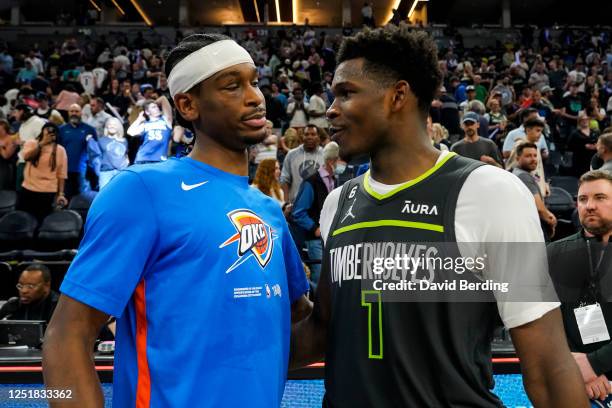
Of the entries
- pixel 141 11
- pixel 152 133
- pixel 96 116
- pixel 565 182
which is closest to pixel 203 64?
→ pixel 152 133

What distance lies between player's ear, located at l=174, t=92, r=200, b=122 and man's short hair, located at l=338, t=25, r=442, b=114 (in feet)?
1.63

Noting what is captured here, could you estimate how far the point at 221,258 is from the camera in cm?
182

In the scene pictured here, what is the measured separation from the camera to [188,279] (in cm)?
178

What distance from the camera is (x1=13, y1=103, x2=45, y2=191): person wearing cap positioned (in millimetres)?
9102

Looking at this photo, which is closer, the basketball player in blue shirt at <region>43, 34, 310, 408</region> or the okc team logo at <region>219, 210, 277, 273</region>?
the basketball player in blue shirt at <region>43, 34, 310, 408</region>

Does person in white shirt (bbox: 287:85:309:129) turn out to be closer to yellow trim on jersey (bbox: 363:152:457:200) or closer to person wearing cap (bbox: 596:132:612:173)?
person wearing cap (bbox: 596:132:612:173)

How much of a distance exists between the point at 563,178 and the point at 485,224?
818 cm

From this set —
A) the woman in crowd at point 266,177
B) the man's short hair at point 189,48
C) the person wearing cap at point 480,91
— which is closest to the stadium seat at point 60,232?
the woman in crowd at point 266,177

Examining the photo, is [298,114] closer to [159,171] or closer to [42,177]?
[42,177]

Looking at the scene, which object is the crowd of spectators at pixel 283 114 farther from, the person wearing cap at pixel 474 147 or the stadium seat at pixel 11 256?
the stadium seat at pixel 11 256

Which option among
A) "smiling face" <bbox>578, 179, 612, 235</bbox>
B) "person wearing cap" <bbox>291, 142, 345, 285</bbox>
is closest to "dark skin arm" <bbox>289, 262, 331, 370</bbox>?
"smiling face" <bbox>578, 179, 612, 235</bbox>

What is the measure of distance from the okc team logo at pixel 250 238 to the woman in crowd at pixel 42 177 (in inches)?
273

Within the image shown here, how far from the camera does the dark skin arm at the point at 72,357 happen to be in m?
1.63

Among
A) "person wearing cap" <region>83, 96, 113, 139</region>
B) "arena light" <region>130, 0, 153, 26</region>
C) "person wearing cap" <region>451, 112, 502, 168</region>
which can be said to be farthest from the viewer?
"arena light" <region>130, 0, 153, 26</region>
